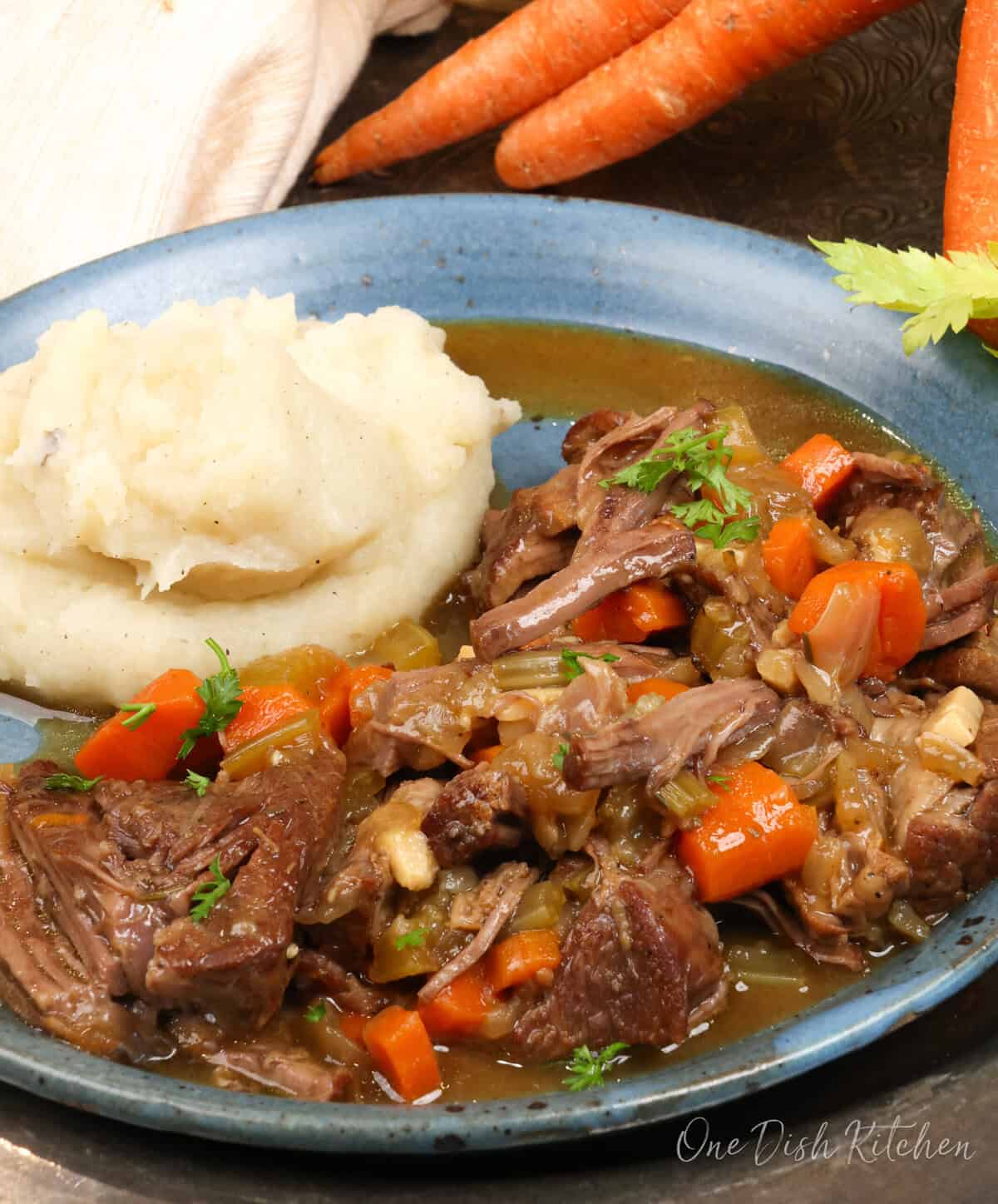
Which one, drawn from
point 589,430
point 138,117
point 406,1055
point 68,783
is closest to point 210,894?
point 406,1055

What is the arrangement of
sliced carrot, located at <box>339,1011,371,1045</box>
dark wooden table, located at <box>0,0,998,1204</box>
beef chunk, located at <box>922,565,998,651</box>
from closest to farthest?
dark wooden table, located at <box>0,0,998,1204</box> → sliced carrot, located at <box>339,1011,371,1045</box> → beef chunk, located at <box>922,565,998,651</box>

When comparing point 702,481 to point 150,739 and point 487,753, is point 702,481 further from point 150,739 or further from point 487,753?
point 150,739

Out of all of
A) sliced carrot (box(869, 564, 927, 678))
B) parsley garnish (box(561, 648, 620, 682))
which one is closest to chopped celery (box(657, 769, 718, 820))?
parsley garnish (box(561, 648, 620, 682))

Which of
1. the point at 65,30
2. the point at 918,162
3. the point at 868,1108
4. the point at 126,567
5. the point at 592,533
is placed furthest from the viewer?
the point at 918,162

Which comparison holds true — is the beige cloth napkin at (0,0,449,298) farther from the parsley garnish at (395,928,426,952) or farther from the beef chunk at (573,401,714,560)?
the parsley garnish at (395,928,426,952)

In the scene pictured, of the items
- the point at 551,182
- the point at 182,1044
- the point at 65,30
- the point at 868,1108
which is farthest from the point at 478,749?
the point at 65,30

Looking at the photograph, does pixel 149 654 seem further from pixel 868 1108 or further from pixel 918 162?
pixel 918 162
